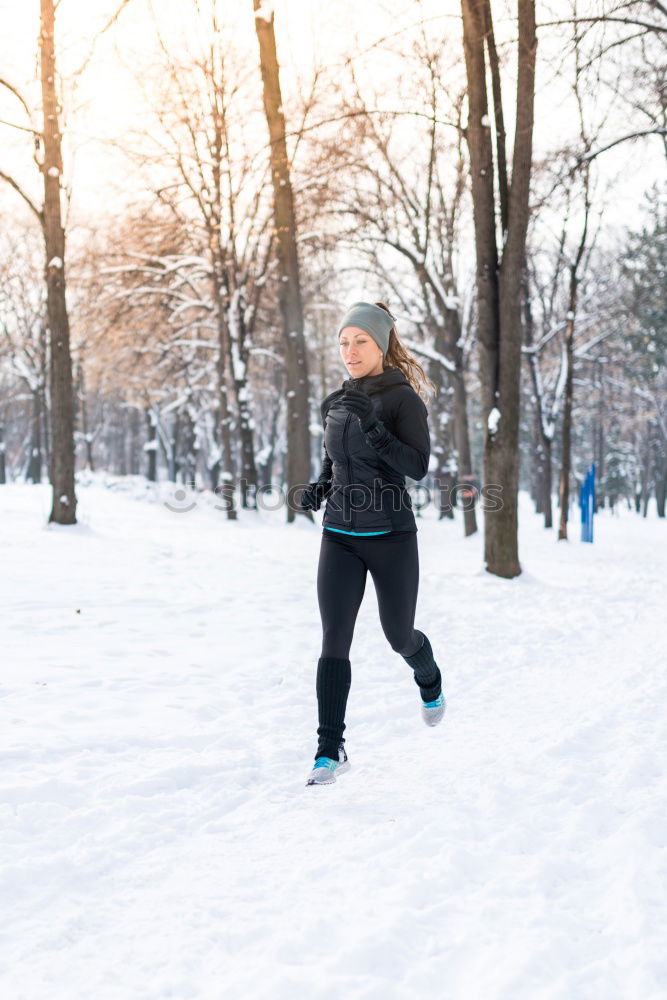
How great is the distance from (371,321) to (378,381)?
0.92 feet

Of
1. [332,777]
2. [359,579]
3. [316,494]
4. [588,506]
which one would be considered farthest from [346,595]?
[588,506]

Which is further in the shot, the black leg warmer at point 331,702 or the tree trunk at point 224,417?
the tree trunk at point 224,417

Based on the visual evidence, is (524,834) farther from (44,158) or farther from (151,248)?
(151,248)

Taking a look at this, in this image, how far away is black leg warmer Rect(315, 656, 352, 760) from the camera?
3.66 m

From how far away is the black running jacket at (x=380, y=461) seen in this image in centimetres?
362

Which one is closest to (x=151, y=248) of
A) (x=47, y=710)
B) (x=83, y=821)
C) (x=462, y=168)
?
(x=462, y=168)

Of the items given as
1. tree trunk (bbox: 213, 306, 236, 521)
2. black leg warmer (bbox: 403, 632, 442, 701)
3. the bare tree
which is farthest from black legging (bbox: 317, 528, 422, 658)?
tree trunk (bbox: 213, 306, 236, 521)

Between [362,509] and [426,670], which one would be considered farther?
[426,670]

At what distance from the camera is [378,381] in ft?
12.3

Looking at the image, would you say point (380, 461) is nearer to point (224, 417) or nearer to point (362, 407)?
point (362, 407)

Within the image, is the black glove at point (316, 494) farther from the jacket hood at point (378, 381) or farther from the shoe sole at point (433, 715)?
the shoe sole at point (433, 715)

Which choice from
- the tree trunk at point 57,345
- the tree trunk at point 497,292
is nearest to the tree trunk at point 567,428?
the tree trunk at point 497,292

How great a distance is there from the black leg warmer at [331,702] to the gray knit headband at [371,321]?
1.50 metres

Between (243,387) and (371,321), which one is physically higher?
(243,387)
